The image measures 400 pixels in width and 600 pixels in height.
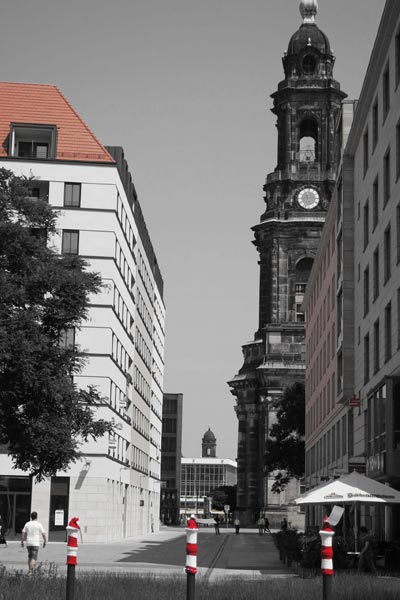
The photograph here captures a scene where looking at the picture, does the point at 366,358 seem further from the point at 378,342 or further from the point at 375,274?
the point at 375,274

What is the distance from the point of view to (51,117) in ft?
212

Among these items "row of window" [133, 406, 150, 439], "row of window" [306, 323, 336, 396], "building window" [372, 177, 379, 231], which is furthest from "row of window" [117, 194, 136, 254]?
"building window" [372, 177, 379, 231]

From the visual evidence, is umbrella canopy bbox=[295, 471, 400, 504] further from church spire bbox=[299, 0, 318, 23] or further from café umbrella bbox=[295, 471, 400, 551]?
church spire bbox=[299, 0, 318, 23]

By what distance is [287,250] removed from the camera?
11531 cm

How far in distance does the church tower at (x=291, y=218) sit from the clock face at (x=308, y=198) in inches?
3.9

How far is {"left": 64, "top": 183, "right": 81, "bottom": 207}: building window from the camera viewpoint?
61.6m

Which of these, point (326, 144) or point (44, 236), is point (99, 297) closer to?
point (44, 236)

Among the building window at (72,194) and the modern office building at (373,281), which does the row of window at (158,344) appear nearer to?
the building window at (72,194)

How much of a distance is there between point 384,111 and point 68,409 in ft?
53.9

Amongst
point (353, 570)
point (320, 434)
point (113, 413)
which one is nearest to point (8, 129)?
point (113, 413)

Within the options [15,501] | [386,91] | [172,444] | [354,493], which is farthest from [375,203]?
[172,444]

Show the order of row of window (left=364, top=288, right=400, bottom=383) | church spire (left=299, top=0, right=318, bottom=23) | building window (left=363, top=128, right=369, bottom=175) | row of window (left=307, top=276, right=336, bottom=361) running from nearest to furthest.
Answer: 1. row of window (left=364, top=288, right=400, bottom=383)
2. building window (left=363, top=128, right=369, bottom=175)
3. row of window (left=307, top=276, right=336, bottom=361)
4. church spire (left=299, top=0, right=318, bottom=23)

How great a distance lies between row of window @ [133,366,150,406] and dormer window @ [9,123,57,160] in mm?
21843

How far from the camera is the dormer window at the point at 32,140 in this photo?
61969 mm
